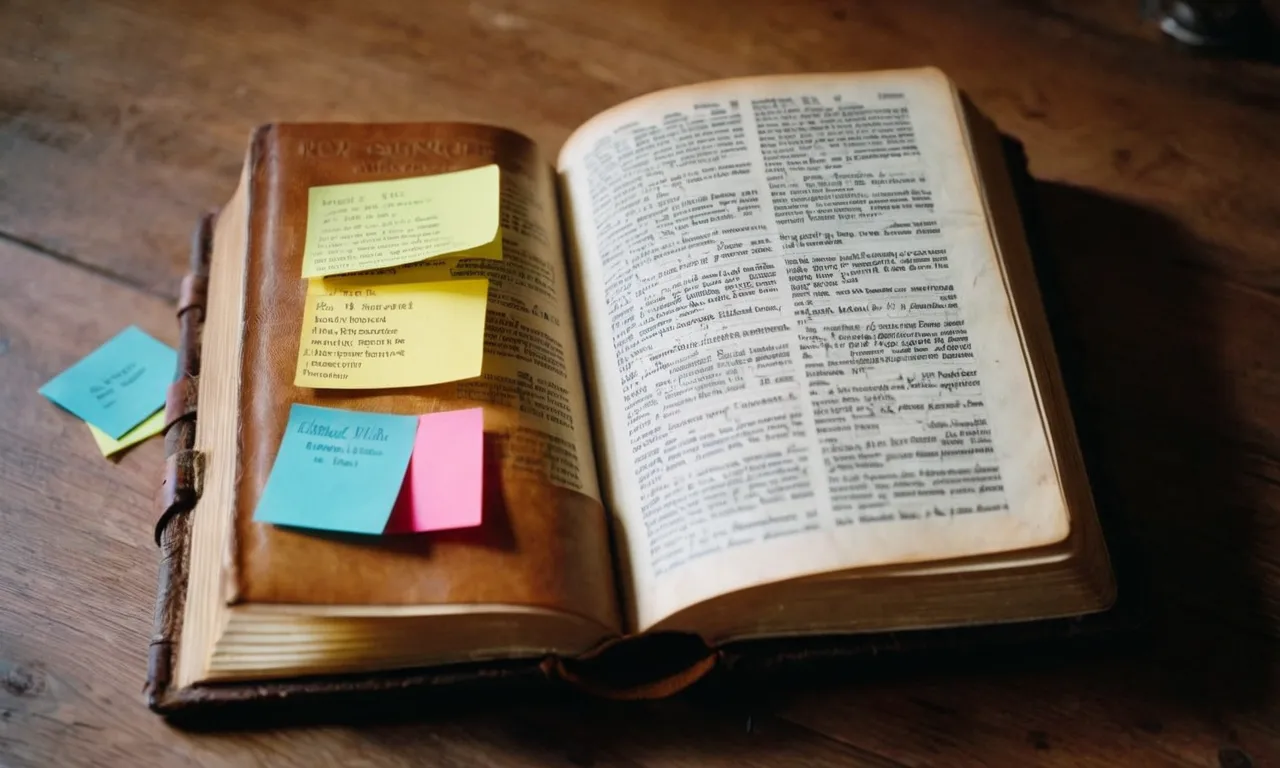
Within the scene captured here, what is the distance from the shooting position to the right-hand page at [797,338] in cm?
54

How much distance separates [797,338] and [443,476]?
0.68ft

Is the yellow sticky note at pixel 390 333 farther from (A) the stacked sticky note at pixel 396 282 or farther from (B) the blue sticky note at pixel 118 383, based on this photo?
(B) the blue sticky note at pixel 118 383

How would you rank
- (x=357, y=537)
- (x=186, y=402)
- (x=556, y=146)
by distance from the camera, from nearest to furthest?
(x=357, y=537) → (x=186, y=402) → (x=556, y=146)

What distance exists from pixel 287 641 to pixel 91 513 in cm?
19

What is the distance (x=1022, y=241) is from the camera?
0.68 meters

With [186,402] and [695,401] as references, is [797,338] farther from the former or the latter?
[186,402]

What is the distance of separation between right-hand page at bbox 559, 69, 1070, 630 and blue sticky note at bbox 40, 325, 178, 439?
0.29m

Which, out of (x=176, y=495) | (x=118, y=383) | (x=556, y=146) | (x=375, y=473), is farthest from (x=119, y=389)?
(x=556, y=146)

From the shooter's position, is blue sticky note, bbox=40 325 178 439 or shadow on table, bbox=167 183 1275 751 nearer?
shadow on table, bbox=167 183 1275 751

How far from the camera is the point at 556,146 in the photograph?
2.64ft

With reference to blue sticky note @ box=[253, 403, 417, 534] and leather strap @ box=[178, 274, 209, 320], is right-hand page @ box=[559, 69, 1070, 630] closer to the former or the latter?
blue sticky note @ box=[253, 403, 417, 534]

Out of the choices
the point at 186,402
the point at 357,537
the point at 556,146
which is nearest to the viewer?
the point at 357,537

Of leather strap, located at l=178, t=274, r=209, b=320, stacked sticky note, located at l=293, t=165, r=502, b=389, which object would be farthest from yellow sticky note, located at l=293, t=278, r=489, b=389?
leather strap, located at l=178, t=274, r=209, b=320

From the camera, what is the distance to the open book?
1.75ft
